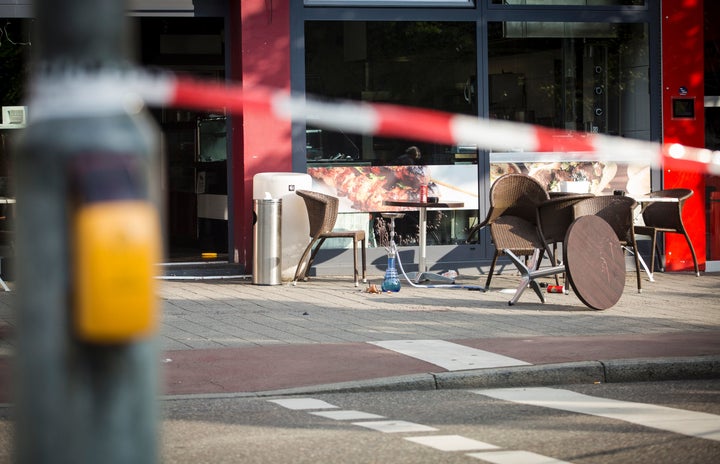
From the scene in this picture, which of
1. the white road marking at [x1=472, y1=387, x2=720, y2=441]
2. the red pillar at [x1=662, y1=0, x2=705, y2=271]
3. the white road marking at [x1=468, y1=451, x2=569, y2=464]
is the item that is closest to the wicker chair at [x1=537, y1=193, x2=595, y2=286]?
the red pillar at [x1=662, y1=0, x2=705, y2=271]

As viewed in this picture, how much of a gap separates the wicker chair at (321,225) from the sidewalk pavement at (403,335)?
35 centimetres

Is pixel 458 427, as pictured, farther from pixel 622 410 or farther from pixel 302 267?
pixel 302 267

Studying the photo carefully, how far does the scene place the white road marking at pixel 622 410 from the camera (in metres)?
6.06

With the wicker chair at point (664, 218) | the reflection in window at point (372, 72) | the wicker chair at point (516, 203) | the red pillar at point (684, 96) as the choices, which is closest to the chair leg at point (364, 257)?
the reflection in window at point (372, 72)

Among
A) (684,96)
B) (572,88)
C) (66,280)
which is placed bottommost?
(66,280)

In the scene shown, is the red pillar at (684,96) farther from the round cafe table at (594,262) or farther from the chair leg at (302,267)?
the chair leg at (302,267)

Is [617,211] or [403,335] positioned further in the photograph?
[617,211]

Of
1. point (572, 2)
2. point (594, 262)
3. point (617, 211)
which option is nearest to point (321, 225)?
point (617, 211)

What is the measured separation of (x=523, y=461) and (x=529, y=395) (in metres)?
2.16

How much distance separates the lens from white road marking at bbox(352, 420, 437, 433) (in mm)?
6066

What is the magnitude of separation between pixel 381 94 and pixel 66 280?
44.7 ft

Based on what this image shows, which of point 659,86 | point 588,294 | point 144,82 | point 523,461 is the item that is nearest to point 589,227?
point 588,294

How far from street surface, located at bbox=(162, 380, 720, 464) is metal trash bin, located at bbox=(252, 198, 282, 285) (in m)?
6.25

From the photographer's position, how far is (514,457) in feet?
17.4
